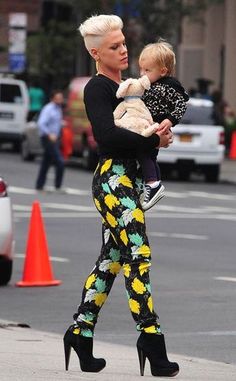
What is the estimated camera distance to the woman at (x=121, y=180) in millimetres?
7977

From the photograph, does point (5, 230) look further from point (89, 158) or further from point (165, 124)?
point (89, 158)

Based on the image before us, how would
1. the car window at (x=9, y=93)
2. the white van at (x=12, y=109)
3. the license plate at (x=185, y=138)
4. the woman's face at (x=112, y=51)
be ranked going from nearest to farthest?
the woman's face at (x=112, y=51) < the license plate at (x=185, y=138) < the white van at (x=12, y=109) < the car window at (x=9, y=93)

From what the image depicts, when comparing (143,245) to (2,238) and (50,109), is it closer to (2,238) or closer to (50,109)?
(2,238)

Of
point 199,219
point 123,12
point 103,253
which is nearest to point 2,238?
point 103,253

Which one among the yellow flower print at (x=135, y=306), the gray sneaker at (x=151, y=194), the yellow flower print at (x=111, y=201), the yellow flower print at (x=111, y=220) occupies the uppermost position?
the gray sneaker at (x=151, y=194)

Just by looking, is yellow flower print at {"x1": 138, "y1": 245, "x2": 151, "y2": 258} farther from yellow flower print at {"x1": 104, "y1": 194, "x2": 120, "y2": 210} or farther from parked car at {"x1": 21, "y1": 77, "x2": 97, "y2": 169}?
parked car at {"x1": 21, "y1": 77, "x2": 97, "y2": 169}

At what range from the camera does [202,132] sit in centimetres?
3244

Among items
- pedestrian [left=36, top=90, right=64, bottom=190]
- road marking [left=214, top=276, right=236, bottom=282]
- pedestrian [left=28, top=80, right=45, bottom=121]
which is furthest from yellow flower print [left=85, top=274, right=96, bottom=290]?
pedestrian [left=28, top=80, right=45, bottom=121]

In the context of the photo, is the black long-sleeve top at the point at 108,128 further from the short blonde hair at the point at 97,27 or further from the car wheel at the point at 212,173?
the car wheel at the point at 212,173

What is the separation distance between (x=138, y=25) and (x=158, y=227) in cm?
2411

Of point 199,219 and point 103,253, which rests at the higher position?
point 103,253

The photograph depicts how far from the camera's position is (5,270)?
47.0 ft

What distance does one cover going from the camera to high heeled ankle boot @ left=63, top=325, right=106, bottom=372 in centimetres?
824

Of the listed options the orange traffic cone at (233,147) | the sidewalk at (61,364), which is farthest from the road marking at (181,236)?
the orange traffic cone at (233,147)
